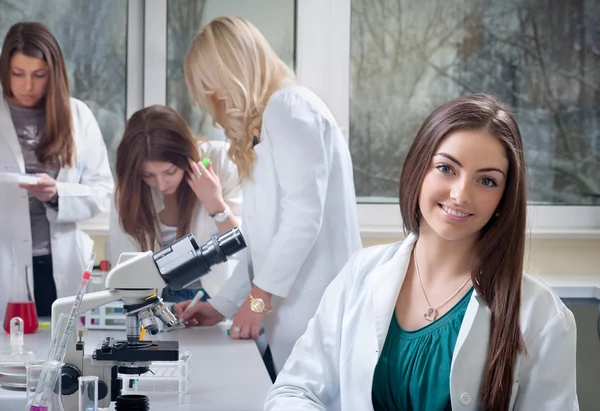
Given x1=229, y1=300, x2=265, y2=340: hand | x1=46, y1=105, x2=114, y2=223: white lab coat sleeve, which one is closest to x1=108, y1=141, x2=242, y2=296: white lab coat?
x1=46, y1=105, x2=114, y2=223: white lab coat sleeve

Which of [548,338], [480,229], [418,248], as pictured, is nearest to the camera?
[548,338]

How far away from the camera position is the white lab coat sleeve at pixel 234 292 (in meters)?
2.47

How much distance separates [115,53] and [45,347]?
5.40ft

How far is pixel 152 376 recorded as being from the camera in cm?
175

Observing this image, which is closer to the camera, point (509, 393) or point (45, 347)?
point (509, 393)

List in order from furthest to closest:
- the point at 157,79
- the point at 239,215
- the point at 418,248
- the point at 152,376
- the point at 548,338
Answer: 1. the point at 157,79
2. the point at 239,215
3. the point at 152,376
4. the point at 418,248
5. the point at 548,338

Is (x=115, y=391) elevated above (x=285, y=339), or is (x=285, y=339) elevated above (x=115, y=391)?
(x=115, y=391)

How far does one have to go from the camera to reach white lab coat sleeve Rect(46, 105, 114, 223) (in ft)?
8.98

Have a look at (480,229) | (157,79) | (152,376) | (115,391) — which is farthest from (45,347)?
(157,79)

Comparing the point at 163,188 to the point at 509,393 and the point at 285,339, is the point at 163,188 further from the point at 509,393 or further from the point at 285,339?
the point at 509,393

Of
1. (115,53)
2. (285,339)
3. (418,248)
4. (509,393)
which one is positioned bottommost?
(285,339)

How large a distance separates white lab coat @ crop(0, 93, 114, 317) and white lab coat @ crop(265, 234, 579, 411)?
1.42 m

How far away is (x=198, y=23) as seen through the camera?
11.2 ft

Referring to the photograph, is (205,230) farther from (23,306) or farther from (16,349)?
(16,349)
